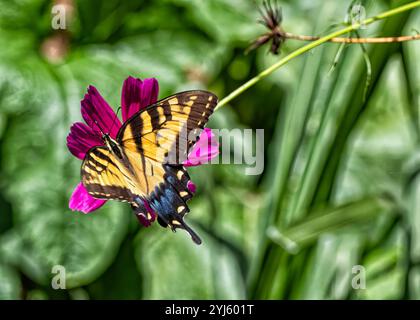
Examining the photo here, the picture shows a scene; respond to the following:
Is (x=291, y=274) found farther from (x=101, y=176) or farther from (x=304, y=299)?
(x=101, y=176)

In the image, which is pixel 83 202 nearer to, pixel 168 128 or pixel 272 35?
pixel 168 128

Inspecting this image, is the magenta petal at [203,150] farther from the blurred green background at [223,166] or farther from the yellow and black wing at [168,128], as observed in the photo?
the blurred green background at [223,166]

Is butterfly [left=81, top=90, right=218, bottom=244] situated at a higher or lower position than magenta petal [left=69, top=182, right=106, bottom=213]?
higher

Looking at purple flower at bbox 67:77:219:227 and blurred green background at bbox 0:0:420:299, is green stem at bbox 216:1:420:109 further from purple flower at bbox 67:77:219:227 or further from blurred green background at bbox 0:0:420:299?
blurred green background at bbox 0:0:420:299

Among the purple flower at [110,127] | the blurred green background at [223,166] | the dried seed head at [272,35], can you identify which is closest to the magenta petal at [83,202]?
the purple flower at [110,127]

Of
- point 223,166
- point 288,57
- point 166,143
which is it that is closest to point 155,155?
point 166,143

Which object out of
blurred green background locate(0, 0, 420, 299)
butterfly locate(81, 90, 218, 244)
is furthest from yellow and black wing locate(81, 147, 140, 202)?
blurred green background locate(0, 0, 420, 299)

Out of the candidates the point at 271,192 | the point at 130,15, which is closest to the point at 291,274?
the point at 271,192
